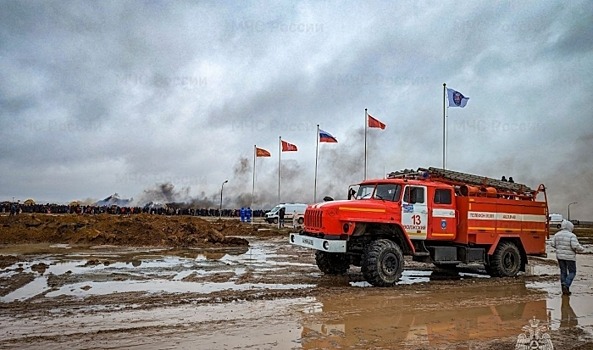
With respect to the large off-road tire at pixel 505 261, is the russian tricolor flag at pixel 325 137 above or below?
above

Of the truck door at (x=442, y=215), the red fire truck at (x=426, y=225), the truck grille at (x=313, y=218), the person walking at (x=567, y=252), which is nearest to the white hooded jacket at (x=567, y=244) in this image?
the person walking at (x=567, y=252)

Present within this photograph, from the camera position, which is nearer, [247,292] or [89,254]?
[247,292]

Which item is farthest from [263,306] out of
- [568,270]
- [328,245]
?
[568,270]

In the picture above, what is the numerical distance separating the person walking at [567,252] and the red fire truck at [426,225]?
2454 mm

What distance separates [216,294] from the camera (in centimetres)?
988

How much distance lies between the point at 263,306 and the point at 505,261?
888 centimetres

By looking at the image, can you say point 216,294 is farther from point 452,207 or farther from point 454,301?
point 452,207

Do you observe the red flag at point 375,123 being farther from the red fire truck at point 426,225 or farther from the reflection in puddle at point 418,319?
the reflection in puddle at point 418,319

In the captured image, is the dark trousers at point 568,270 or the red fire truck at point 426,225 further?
the red fire truck at point 426,225

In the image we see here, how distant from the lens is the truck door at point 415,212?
1271 centimetres

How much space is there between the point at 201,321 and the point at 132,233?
16.8m

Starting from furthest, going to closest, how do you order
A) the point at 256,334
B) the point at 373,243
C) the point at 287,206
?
the point at 287,206
the point at 373,243
the point at 256,334

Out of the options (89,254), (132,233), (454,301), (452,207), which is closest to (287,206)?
(132,233)

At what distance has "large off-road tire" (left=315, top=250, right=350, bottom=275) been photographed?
1336cm
